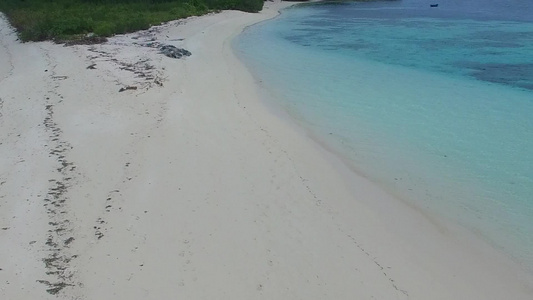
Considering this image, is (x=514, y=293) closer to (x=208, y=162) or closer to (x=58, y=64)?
(x=208, y=162)

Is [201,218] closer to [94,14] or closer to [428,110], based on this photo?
[428,110]

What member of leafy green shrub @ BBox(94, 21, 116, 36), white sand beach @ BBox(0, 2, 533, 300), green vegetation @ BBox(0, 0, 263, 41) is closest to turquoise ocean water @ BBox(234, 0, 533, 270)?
white sand beach @ BBox(0, 2, 533, 300)

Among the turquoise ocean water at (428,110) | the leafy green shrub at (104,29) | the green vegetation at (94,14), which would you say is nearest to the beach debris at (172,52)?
the turquoise ocean water at (428,110)

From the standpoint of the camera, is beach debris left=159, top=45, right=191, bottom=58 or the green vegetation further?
the green vegetation

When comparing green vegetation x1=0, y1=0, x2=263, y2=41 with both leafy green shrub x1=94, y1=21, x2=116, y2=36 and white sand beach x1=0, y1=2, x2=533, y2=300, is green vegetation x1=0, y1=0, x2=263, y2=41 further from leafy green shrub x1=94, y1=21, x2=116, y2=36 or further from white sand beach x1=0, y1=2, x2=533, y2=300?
white sand beach x1=0, y1=2, x2=533, y2=300

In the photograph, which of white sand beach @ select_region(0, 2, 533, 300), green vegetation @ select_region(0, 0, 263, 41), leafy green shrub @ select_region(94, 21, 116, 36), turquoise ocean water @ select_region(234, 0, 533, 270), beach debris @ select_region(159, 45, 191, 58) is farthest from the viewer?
leafy green shrub @ select_region(94, 21, 116, 36)

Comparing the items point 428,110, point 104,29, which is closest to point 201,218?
point 428,110

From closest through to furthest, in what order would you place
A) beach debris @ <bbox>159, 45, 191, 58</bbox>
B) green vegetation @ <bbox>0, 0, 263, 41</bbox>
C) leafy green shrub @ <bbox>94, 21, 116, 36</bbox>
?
beach debris @ <bbox>159, 45, 191, 58</bbox>, green vegetation @ <bbox>0, 0, 263, 41</bbox>, leafy green shrub @ <bbox>94, 21, 116, 36</bbox>

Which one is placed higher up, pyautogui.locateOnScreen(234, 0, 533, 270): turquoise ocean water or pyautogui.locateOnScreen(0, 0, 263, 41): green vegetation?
pyautogui.locateOnScreen(0, 0, 263, 41): green vegetation
